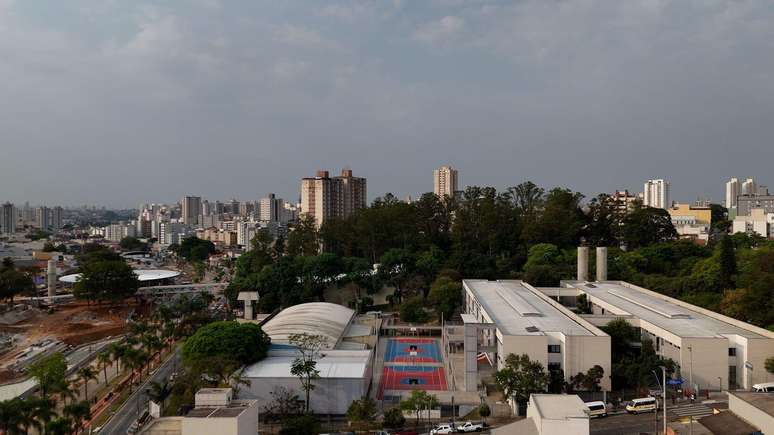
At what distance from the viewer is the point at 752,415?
1530 cm

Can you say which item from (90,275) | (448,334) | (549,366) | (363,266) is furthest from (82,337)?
(549,366)

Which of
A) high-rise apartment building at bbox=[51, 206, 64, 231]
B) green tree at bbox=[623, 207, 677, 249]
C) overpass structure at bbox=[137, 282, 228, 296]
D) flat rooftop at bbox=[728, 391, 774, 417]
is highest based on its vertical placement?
high-rise apartment building at bbox=[51, 206, 64, 231]

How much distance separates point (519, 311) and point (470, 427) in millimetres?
11146

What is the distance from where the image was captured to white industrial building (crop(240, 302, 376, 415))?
2036 cm

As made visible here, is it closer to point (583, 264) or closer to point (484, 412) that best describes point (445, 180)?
point (583, 264)

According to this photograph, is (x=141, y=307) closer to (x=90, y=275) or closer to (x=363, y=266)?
(x=90, y=275)

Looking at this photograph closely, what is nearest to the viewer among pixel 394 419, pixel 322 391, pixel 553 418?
pixel 553 418

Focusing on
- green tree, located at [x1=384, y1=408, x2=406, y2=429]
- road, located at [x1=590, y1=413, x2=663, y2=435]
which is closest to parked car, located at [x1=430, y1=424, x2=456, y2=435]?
green tree, located at [x1=384, y1=408, x2=406, y2=429]

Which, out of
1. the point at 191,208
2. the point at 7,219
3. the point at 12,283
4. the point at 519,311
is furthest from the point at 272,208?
the point at 519,311

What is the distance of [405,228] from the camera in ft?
161

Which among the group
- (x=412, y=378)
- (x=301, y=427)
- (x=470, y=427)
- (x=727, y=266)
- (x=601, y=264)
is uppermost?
(x=727, y=266)

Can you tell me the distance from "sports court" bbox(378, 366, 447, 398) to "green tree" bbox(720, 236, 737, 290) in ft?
59.9

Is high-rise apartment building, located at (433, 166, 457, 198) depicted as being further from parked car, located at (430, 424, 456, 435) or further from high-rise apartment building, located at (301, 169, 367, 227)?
parked car, located at (430, 424, 456, 435)

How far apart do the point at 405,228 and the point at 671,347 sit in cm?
2881
